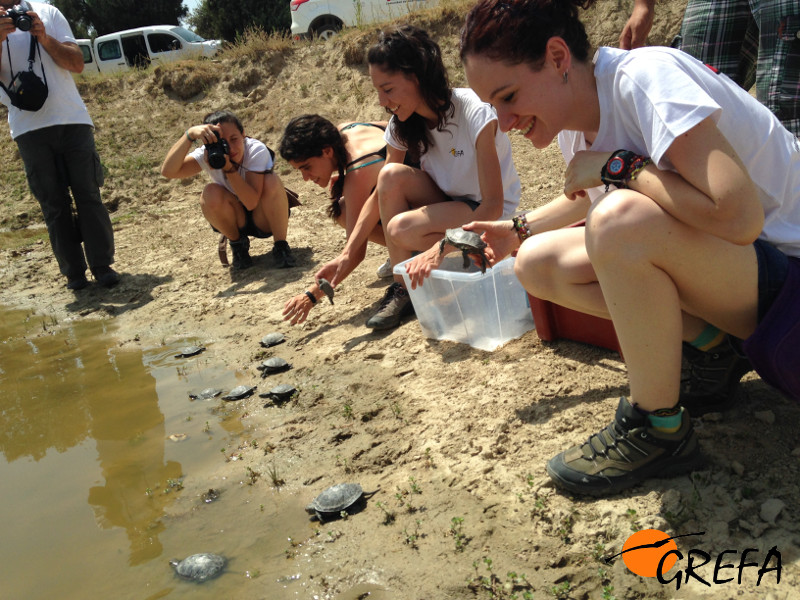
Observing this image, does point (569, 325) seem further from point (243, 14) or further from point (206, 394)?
point (243, 14)

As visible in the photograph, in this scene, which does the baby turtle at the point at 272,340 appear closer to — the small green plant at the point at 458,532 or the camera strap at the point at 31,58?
the small green plant at the point at 458,532

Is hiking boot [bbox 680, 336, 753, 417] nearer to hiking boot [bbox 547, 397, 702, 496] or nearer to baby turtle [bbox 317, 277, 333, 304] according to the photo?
hiking boot [bbox 547, 397, 702, 496]

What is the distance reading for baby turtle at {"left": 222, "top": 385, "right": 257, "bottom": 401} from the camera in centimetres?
352

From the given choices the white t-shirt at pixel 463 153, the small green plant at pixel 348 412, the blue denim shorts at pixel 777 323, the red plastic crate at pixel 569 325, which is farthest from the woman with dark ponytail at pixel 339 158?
the blue denim shorts at pixel 777 323

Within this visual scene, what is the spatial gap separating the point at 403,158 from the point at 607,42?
6366 mm

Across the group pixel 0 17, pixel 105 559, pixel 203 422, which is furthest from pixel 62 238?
pixel 105 559

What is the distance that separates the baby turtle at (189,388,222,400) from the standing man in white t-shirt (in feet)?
9.08

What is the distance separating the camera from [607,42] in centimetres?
900

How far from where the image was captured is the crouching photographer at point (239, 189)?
210 inches

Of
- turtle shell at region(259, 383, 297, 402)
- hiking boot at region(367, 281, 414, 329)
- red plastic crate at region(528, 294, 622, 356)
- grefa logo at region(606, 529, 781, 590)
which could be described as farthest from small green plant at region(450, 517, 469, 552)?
hiking boot at region(367, 281, 414, 329)

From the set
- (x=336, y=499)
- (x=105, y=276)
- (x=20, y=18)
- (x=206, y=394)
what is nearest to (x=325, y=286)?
(x=206, y=394)

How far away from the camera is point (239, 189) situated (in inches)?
214

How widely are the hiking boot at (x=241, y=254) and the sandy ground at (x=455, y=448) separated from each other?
11 centimetres

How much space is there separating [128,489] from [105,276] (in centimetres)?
352
